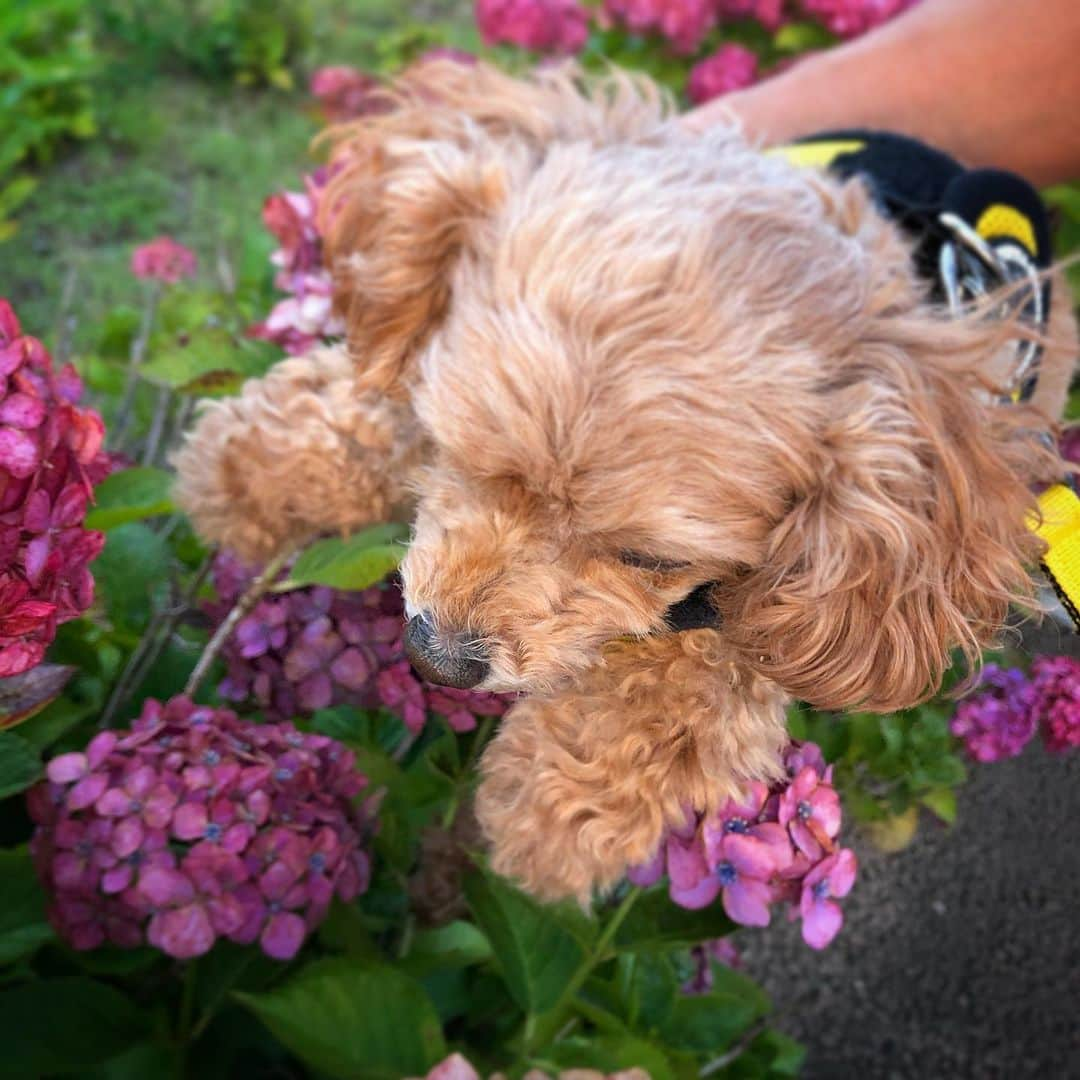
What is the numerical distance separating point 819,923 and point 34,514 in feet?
2.95

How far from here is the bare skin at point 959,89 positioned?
7.13 feet

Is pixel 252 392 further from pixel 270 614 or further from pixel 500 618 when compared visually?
pixel 500 618

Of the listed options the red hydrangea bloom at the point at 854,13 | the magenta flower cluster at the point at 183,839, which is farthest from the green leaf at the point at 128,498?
the red hydrangea bloom at the point at 854,13

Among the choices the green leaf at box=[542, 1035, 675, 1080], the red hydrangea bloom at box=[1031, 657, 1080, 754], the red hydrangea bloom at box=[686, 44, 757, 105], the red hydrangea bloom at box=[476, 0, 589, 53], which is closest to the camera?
the green leaf at box=[542, 1035, 675, 1080]

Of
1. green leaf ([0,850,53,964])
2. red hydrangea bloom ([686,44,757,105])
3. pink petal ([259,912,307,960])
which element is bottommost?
green leaf ([0,850,53,964])

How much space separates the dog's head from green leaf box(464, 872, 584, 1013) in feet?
0.96

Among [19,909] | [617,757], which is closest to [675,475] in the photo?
[617,757]

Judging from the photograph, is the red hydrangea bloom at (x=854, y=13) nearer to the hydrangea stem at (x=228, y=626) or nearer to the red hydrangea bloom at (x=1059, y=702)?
the red hydrangea bloom at (x=1059, y=702)

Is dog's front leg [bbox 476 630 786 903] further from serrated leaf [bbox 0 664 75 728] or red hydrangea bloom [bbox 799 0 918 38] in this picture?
red hydrangea bloom [bbox 799 0 918 38]

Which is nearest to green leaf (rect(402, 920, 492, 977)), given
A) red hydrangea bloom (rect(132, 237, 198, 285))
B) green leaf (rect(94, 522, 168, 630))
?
green leaf (rect(94, 522, 168, 630))

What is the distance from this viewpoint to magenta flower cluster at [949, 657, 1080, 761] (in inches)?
52.2

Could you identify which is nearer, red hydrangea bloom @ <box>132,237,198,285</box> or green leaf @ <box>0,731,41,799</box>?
green leaf @ <box>0,731,41,799</box>

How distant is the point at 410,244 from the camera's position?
1.52 metres

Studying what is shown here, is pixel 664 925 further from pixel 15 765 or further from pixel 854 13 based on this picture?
pixel 854 13
